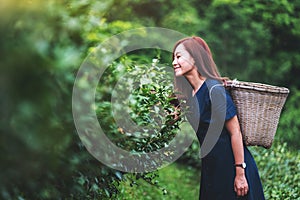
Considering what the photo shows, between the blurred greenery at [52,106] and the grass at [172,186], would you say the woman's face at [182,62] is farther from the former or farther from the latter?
the grass at [172,186]

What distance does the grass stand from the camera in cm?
605

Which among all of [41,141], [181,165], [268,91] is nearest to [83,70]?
[41,141]

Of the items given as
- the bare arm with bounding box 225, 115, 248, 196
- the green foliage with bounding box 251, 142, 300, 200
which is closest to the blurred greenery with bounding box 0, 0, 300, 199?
the green foliage with bounding box 251, 142, 300, 200

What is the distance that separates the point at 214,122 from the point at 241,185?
45 cm

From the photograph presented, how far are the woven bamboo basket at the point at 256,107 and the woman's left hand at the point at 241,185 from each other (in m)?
0.23

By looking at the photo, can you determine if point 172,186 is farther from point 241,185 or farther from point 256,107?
point 256,107

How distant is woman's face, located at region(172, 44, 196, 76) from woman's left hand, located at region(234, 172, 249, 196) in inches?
28.9

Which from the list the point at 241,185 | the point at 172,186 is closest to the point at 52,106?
the point at 241,185

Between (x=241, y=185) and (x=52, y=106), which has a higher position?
(x=52, y=106)

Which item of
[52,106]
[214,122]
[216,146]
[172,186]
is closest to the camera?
[52,106]

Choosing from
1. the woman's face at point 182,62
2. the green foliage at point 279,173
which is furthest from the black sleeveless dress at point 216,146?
the green foliage at point 279,173

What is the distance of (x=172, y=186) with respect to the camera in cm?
715

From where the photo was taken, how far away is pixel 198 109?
346cm

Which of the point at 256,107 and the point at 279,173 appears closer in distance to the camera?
the point at 256,107
